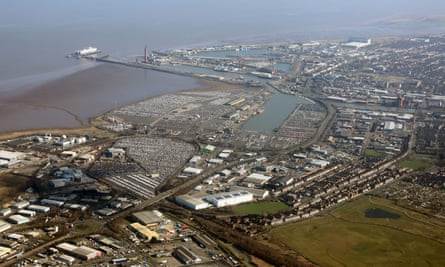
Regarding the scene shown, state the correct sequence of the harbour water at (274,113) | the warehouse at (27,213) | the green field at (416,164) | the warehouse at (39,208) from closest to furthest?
1. the warehouse at (27,213)
2. the warehouse at (39,208)
3. the green field at (416,164)
4. the harbour water at (274,113)

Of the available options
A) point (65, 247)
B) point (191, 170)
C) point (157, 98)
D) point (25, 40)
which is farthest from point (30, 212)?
point (25, 40)

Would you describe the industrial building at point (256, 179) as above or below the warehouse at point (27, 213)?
above

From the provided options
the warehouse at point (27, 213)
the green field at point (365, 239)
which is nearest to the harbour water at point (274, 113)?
the green field at point (365, 239)

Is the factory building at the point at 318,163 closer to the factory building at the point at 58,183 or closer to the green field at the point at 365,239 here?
the green field at the point at 365,239

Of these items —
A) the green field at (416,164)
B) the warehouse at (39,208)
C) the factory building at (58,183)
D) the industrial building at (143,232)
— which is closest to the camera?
the industrial building at (143,232)

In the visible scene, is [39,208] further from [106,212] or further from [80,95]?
[80,95]

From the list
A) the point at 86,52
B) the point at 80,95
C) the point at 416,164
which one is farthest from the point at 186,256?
the point at 86,52
